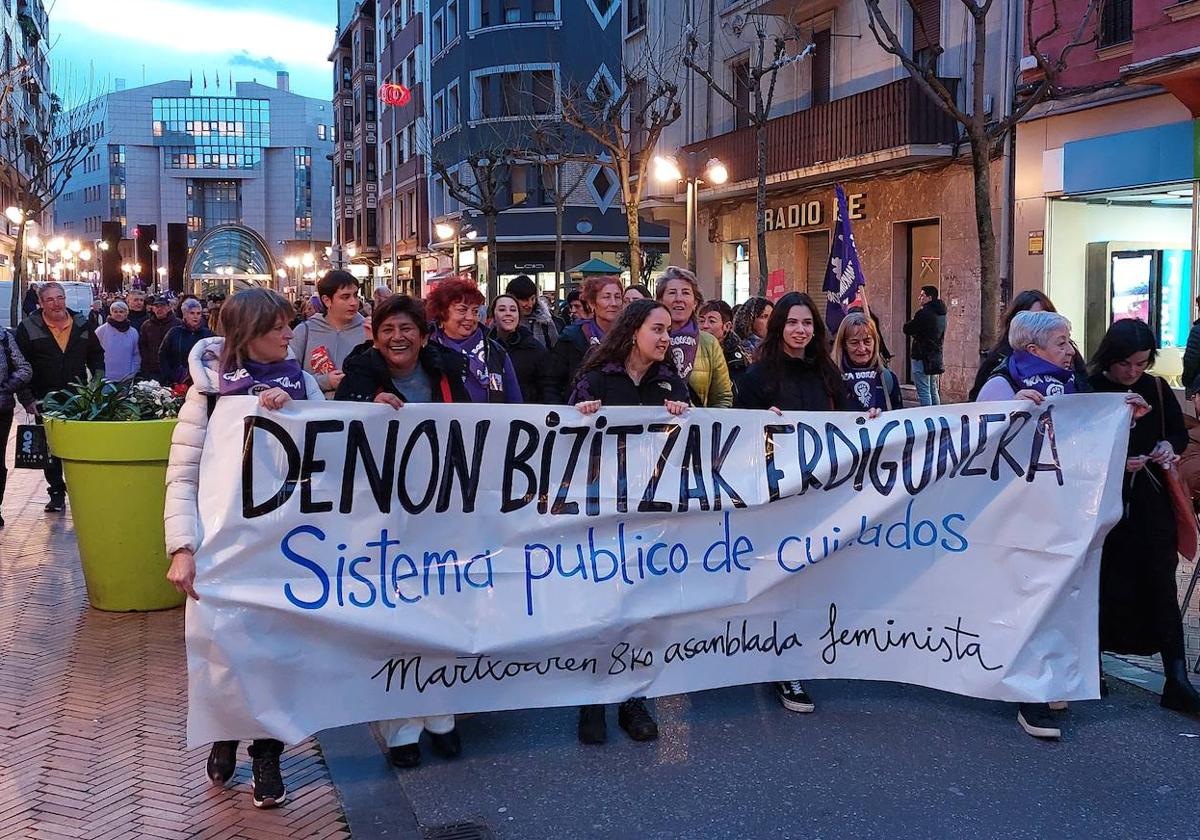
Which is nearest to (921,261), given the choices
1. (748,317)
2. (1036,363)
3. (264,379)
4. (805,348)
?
(748,317)

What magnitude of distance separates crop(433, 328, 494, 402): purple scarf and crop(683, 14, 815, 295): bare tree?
12.5 m

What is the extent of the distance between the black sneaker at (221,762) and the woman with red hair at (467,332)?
2178 millimetres

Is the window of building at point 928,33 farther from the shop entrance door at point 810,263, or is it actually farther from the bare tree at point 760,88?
the shop entrance door at point 810,263

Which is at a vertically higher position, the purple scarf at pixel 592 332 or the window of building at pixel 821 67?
the window of building at pixel 821 67

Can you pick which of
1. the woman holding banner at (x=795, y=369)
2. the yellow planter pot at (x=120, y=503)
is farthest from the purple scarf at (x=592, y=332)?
the yellow planter pot at (x=120, y=503)

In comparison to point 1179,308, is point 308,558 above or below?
below

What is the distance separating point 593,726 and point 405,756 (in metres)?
0.78

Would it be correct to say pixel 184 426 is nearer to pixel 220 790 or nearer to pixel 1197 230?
pixel 220 790

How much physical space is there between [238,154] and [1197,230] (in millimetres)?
151609

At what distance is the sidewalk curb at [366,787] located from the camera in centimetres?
430

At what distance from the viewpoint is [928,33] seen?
20422mm

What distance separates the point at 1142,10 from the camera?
14336 mm

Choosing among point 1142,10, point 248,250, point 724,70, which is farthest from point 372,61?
point 1142,10

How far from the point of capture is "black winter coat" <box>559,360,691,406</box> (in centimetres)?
545
